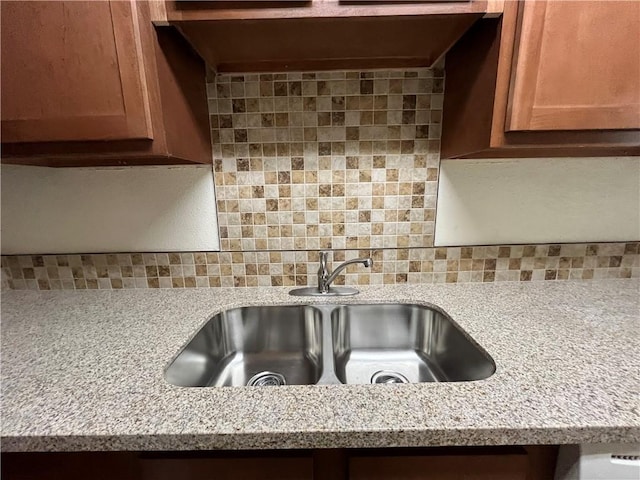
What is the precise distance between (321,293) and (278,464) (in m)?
0.54

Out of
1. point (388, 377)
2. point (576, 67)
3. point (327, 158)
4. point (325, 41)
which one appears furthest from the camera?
point (327, 158)

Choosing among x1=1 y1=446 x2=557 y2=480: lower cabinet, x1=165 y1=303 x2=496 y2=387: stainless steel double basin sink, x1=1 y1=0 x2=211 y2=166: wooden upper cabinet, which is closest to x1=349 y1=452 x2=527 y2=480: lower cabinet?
x1=1 y1=446 x2=557 y2=480: lower cabinet

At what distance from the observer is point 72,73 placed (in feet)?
2.07

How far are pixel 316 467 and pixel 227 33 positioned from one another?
97cm

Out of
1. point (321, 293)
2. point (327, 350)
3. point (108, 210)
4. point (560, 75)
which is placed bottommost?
point (327, 350)

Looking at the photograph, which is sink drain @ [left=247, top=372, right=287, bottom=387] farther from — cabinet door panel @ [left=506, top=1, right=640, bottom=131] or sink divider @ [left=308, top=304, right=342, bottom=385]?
cabinet door panel @ [left=506, top=1, right=640, bottom=131]

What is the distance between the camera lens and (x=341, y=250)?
1054 millimetres

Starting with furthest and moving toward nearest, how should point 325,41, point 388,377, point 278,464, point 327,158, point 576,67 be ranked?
1. point 327,158
2. point 388,377
3. point 325,41
4. point 576,67
5. point 278,464

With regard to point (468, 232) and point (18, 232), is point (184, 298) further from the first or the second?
point (468, 232)

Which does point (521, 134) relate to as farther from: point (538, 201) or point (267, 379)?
point (267, 379)

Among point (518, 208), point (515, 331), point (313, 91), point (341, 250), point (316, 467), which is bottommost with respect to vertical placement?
point (316, 467)

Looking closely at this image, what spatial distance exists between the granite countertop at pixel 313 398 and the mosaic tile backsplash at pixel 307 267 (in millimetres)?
261

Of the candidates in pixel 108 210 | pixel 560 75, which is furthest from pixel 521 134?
pixel 108 210

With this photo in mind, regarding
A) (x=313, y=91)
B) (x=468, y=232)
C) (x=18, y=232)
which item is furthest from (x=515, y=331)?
(x=18, y=232)
